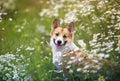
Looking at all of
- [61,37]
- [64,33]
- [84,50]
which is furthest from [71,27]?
[84,50]

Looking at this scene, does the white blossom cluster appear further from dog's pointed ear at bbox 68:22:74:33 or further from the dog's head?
dog's pointed ear at bbox 68:22:74:33

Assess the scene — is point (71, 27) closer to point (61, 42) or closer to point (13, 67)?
point (61, 42)

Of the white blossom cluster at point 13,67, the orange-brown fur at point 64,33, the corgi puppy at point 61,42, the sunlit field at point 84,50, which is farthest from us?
the orange-brown fur at point 64,33

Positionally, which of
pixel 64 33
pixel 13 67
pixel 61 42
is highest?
pixel 64 33

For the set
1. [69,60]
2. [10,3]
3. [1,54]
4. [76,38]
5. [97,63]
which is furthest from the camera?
[10,3]

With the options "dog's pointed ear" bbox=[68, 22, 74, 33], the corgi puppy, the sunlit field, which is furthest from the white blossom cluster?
"dog's pointed ear" bbox=[68, 22, 74, 33]

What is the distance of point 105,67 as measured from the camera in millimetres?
7379

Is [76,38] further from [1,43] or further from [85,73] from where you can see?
[85,73]

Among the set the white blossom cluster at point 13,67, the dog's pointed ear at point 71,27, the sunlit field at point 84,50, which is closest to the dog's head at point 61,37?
the dog's pointed ear at point 71,27

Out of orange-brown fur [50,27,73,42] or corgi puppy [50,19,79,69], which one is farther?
orange-brown fur [50,27,73,42]

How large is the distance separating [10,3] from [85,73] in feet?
23.3

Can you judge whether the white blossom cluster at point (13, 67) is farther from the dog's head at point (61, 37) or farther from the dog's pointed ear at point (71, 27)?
the dog's pointed ear at point (71, 27)

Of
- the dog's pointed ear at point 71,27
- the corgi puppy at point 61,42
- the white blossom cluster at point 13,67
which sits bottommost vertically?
the white blossom cluster at point 13,67

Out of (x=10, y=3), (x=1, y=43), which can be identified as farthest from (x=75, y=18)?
(x=10, y=3)
